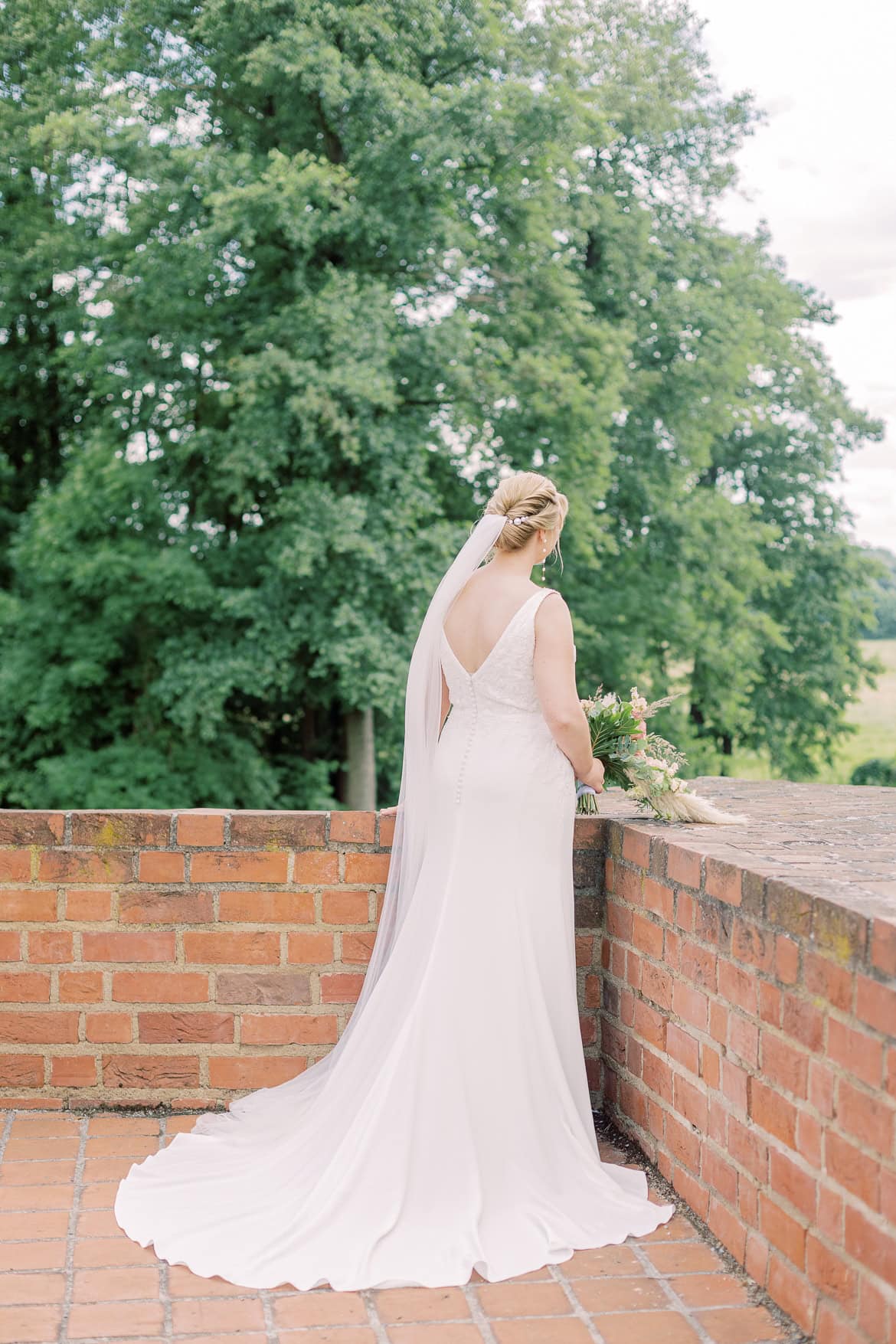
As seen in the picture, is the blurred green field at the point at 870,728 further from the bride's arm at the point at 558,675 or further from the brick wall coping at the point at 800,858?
the bride's arm at the point at 558,675

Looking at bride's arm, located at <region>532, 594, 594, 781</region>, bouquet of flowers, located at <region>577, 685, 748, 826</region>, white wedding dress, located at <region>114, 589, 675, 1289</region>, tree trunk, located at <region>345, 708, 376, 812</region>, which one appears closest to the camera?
white wedding dress, located at <region>114, 589, 675, 1289</region>

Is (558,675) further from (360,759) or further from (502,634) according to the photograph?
(360,759)

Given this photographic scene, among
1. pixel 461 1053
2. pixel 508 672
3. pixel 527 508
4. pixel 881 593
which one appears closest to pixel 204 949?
pixel 461 1053

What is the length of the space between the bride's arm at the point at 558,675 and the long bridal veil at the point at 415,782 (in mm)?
287

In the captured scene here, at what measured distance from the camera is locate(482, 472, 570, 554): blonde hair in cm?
371

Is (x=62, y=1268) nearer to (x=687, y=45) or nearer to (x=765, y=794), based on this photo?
(x=765, y=794)

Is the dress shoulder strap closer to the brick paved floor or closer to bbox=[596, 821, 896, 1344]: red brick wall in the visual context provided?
bbox=[596, 821, 896, 1344]: red brick wall

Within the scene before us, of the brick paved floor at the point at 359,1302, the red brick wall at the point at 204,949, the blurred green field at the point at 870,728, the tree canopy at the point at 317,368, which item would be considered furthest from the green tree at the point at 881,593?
the brick paved floor at the point at 359,1302

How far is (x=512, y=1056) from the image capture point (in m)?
3.49

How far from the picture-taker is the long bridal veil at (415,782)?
3.75 m

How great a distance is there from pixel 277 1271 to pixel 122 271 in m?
13.5

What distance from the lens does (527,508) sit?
146 inches

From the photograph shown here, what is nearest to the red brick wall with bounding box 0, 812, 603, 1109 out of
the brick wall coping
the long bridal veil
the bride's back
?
the long bridal veil

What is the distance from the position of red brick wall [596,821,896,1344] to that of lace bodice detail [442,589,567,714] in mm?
552
